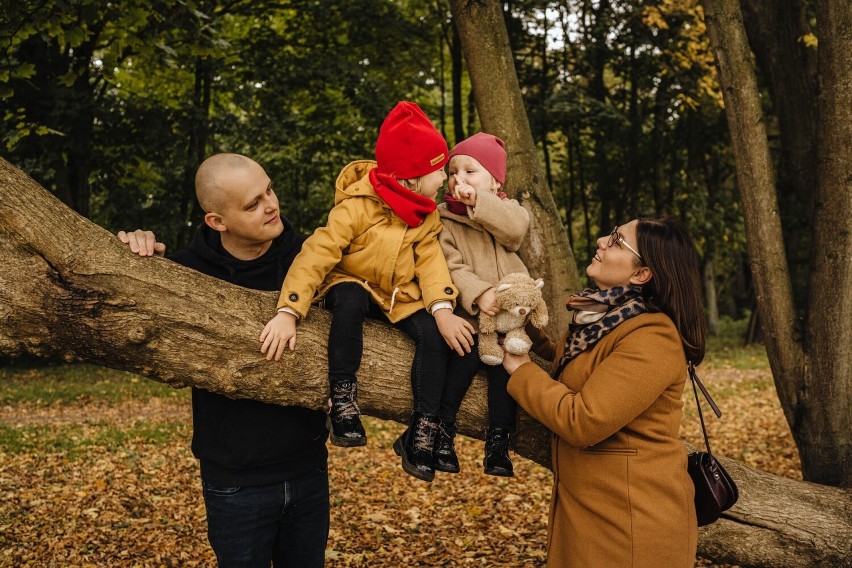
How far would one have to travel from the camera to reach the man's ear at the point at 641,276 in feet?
8.89

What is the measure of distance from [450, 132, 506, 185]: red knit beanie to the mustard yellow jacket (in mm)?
408

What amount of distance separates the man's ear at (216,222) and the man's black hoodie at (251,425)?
172 mm

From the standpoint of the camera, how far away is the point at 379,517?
21.1 ft

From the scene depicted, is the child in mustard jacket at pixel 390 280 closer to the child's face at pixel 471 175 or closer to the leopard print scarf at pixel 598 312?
the child's face at pixel 471 175

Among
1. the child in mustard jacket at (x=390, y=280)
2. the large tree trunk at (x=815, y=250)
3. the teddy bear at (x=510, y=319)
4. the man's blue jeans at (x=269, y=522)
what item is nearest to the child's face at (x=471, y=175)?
the child in mustard jacket at (x=390, y=280)

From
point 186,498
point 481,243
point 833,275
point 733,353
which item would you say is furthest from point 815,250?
point 733,353

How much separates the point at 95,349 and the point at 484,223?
1.60 metres

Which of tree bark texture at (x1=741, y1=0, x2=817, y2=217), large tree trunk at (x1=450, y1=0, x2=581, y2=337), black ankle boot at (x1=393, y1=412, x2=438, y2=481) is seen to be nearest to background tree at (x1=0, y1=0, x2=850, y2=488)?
tree bark texture at (x1=741, y1=0, x2=817, y2=217)

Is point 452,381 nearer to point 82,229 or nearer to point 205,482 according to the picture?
point 205,482

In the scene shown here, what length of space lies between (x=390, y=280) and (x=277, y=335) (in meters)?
0.51

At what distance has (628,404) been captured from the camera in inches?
97.5

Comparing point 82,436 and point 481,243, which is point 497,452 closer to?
point 481,243

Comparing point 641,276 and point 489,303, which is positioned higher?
point 641,276

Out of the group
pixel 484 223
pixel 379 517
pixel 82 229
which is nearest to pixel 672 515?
pixel 484 223
